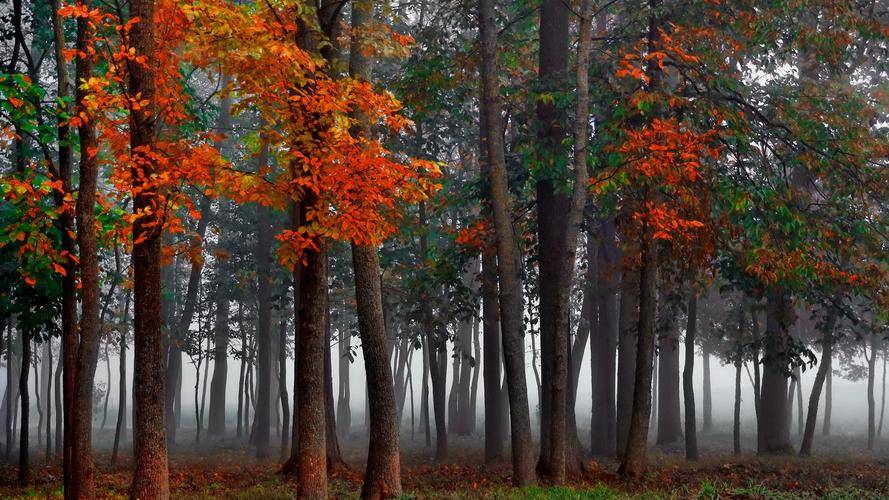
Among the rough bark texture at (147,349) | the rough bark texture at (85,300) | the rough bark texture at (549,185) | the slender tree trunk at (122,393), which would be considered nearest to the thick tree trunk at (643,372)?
the rough bark texture at (549,185)

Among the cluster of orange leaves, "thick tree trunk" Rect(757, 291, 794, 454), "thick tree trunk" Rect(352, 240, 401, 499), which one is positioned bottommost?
"thick tree trunk" Rect(757, 291, 794, 454)

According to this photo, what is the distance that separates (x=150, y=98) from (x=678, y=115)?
10087 mm

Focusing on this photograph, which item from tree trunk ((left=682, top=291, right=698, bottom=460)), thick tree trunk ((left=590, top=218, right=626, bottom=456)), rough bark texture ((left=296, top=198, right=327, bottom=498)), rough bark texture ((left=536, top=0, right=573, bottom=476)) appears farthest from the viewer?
thick tree trunk ((left=590, top=218, right=626, bottom=456))

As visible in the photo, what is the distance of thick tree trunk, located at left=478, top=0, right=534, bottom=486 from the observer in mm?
13992

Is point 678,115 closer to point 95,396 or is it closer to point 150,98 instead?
point 150,98

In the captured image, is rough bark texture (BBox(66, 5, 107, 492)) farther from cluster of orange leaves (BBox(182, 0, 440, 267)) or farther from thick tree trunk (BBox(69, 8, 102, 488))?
cluster of orange leaves (BBox(182, 0, 440, 267))

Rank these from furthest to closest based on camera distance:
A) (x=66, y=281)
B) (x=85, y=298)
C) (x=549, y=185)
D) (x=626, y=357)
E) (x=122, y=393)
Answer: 1. (x=122, y=393)
2. (x=626, y=357)
3. (x=549, y=185)
4. (x=66, y=281)
5. (x=85, y=298)

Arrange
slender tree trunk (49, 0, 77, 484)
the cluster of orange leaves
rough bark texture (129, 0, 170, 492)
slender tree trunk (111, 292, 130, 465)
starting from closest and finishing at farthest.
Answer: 1. rough bark texture (129, 0, 170, 492)
2. the cluster of orange leaves
3. slender tree trunk (49, 0, 77, 484)
4. slender tree trunk (111, 292, 130, 465)

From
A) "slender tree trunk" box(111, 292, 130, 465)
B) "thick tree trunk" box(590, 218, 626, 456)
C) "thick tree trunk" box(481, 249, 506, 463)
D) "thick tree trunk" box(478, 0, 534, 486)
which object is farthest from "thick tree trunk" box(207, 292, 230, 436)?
"thick tree trunk" box(478, 0, 534, 486)

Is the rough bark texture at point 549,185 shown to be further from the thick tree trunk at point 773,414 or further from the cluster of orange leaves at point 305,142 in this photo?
Answer: the thick tree trunk at point 773,414

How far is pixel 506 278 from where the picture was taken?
1421cm

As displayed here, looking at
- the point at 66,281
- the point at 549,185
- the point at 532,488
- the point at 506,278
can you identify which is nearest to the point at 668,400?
the point at 549,185

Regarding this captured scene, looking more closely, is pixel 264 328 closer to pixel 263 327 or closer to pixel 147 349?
pixel 263 327

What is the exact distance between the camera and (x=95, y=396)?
48.1m
